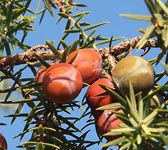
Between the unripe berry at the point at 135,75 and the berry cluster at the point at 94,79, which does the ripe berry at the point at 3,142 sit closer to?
the berry cluster at the point at 94,79

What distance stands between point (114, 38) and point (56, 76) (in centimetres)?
32

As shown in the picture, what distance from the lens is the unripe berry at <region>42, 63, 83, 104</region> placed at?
118 cm

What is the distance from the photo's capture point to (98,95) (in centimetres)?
117

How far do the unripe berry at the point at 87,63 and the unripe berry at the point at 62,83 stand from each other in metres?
0.03

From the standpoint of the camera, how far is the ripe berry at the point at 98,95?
1168 mm

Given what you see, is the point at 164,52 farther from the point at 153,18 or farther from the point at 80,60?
the point at 80,60

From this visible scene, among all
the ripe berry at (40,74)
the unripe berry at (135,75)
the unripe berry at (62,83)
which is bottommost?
the unripe berry at (135,75)

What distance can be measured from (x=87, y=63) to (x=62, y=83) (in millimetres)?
77

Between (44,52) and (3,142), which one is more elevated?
(44,52)

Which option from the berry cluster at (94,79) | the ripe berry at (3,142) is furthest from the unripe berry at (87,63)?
the ripe berry at (3,142)

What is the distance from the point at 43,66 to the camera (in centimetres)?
129

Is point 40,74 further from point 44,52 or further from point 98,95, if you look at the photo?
point 98,95

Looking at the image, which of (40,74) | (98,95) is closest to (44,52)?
(40,74)

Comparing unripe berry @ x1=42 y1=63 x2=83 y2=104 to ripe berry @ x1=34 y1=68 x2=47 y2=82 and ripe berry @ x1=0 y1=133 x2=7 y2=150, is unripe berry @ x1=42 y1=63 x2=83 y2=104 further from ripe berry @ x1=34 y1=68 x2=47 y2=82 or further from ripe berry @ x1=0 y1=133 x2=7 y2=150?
ripe berry @ x1=0 y1=133 x2=7 y2=150
